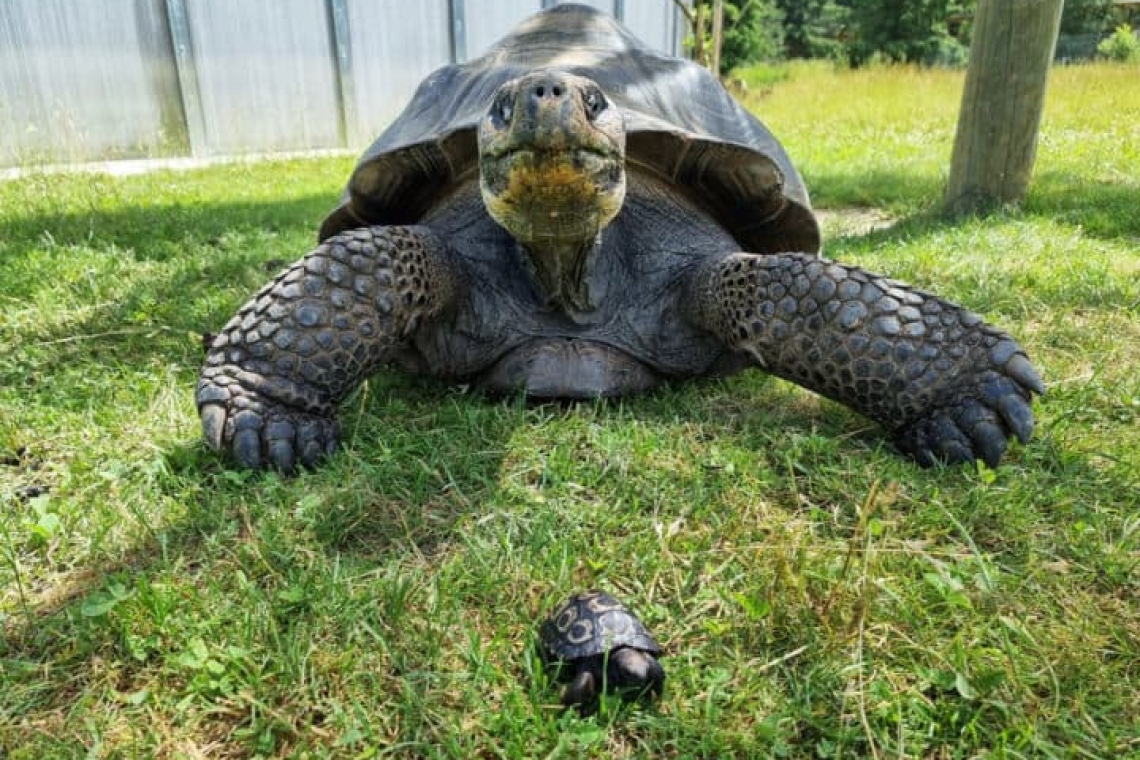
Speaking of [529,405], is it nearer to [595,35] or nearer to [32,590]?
[32,590]

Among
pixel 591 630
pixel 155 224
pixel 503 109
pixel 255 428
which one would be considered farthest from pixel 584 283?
pixel 155 224

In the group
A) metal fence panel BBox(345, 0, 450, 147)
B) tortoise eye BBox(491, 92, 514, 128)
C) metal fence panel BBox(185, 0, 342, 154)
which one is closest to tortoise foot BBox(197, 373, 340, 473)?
tortoise eye BBox(491, 92, 514, 128)

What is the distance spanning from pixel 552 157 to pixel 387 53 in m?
11.2

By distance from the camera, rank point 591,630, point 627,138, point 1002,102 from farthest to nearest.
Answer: point 1002,102
point 627,138
point 591,630

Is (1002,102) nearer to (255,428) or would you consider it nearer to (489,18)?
(255,428)

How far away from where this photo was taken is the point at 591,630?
4.31ft

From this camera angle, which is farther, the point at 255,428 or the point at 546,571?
the point at 255,428

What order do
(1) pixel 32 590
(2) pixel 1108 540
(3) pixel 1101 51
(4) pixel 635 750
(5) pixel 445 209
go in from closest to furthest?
(4) pixel 635 750 → (1) pixel 32 590 → (2) pixel 1108 540 → (5) pixel 445 209 → (3) pixel 1101 51

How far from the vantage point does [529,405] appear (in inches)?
101

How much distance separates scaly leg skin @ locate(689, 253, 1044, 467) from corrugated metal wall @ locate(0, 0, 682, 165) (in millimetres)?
7041

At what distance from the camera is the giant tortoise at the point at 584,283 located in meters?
2.05

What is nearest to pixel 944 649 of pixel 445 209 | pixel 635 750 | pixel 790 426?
pixel 635 750

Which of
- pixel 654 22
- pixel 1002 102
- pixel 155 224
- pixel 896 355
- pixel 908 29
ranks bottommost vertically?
pixel 155 224

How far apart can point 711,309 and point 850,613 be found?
4.25 feet
